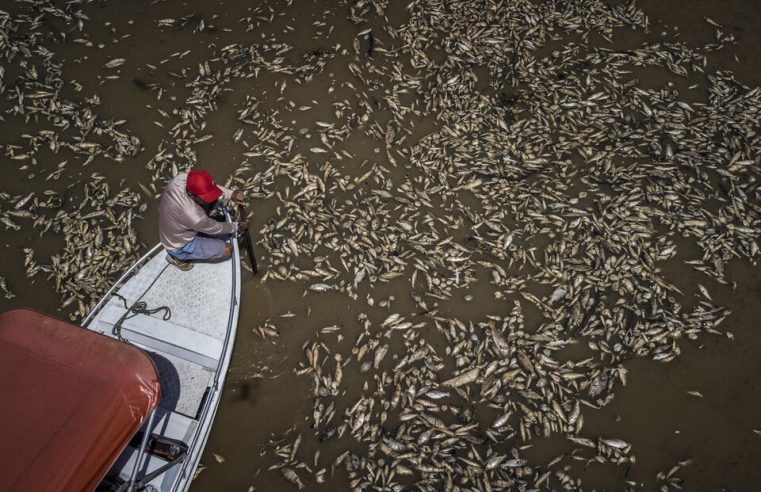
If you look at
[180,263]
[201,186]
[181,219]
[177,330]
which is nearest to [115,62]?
[180,263]

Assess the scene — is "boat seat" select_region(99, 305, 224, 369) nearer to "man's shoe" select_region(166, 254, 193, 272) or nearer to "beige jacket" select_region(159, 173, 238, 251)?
"man's shoe" select_region(166, 254, 193, 272)

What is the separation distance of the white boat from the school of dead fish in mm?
892

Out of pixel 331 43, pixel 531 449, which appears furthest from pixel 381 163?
pixel 531 449

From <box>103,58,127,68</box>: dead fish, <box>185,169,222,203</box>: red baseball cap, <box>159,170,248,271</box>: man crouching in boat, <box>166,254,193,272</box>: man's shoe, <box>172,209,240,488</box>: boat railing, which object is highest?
<box>103,58,127,68</box>: dead fish

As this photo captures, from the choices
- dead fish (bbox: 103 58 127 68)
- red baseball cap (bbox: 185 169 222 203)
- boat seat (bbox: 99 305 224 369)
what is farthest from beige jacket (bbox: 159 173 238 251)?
dead fish (bbox: 103 58 127 68)

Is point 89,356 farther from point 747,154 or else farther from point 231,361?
point 747,154

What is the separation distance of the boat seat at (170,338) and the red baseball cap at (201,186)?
1.61 metres

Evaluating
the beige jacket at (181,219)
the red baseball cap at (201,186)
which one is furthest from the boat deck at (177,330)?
the red baseball cap at (201,186)

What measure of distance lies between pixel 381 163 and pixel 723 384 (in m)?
5.53

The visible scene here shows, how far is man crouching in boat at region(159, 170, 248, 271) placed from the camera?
4957 mm

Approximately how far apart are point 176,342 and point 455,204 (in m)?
4.25

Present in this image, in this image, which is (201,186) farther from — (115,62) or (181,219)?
(115,62)

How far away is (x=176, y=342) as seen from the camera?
5.32 m

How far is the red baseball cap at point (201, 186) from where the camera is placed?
487cm
